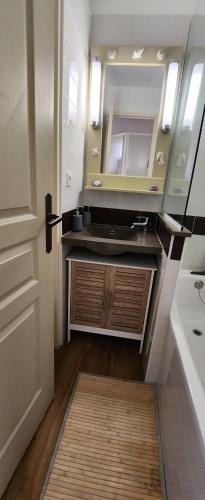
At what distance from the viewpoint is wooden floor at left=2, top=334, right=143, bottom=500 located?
3.17ft

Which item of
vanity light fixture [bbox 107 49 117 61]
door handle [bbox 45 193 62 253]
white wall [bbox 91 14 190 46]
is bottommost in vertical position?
door handle [bbox 45 193 62 253]

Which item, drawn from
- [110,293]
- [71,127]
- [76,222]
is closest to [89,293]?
[110,293]

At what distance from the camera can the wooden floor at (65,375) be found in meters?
0.97

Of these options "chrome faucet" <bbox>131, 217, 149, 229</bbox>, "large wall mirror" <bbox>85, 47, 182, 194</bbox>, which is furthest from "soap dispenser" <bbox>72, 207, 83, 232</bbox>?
"chrome faucet" <bbox>131, 217, 149, 229</bbox>

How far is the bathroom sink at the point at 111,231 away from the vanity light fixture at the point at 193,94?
2.85 ft

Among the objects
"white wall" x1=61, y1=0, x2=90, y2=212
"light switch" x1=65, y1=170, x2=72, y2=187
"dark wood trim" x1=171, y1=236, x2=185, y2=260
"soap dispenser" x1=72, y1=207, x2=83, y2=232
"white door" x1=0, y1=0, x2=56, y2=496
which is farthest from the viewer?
"soap dispenser" x1=72, y1=207, x2=83, y2=232

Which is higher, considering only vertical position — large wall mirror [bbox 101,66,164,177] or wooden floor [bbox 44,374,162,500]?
large wall mirror [bbox 101,66,164,177]

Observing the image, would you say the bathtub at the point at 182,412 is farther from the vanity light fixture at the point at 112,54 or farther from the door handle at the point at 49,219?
the vanity light fixture at the point at 112,54

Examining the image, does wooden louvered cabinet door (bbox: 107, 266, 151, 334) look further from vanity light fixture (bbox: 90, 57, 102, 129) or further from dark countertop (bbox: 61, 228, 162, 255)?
vanity light fixture (bbox: 90, 57, 102, 129)

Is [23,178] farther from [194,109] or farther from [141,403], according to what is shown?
[141,403]

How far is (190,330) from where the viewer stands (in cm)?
149

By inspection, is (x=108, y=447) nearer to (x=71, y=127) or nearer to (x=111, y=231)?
(x=111, y=231)

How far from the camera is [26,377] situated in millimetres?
971

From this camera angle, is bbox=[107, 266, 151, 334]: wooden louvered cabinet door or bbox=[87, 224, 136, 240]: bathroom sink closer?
bbox=[107, 266, 151, 334]: wooden louvered cabinet door
